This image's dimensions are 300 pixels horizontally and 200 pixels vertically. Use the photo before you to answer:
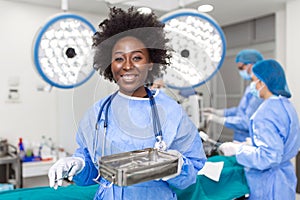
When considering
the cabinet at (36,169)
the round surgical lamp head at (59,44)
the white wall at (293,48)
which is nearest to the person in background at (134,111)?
the round surgical lamp head at (59,44)

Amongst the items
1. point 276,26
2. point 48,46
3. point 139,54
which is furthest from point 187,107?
point 276,26

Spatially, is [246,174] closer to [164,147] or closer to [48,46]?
[164,147]

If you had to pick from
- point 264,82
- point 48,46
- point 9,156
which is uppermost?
point 48,46

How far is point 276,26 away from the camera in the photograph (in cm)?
341

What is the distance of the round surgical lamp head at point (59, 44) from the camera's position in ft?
4.40

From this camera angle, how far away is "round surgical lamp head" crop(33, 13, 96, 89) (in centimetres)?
134

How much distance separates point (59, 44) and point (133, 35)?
81 centimetres

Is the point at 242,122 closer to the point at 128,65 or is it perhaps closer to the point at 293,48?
the point at 293,48

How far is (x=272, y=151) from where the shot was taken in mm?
1577

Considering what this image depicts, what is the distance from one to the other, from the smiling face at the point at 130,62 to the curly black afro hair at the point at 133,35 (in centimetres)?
2

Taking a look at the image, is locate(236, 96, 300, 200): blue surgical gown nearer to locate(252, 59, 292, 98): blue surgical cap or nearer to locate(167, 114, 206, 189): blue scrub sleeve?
locate(252, 59, 292, 98): blue surgical cap

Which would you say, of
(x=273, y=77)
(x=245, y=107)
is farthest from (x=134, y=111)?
(x=245, y=107)

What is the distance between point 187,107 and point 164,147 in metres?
0.23

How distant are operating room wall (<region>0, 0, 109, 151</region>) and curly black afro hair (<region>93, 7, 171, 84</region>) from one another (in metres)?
2.14
